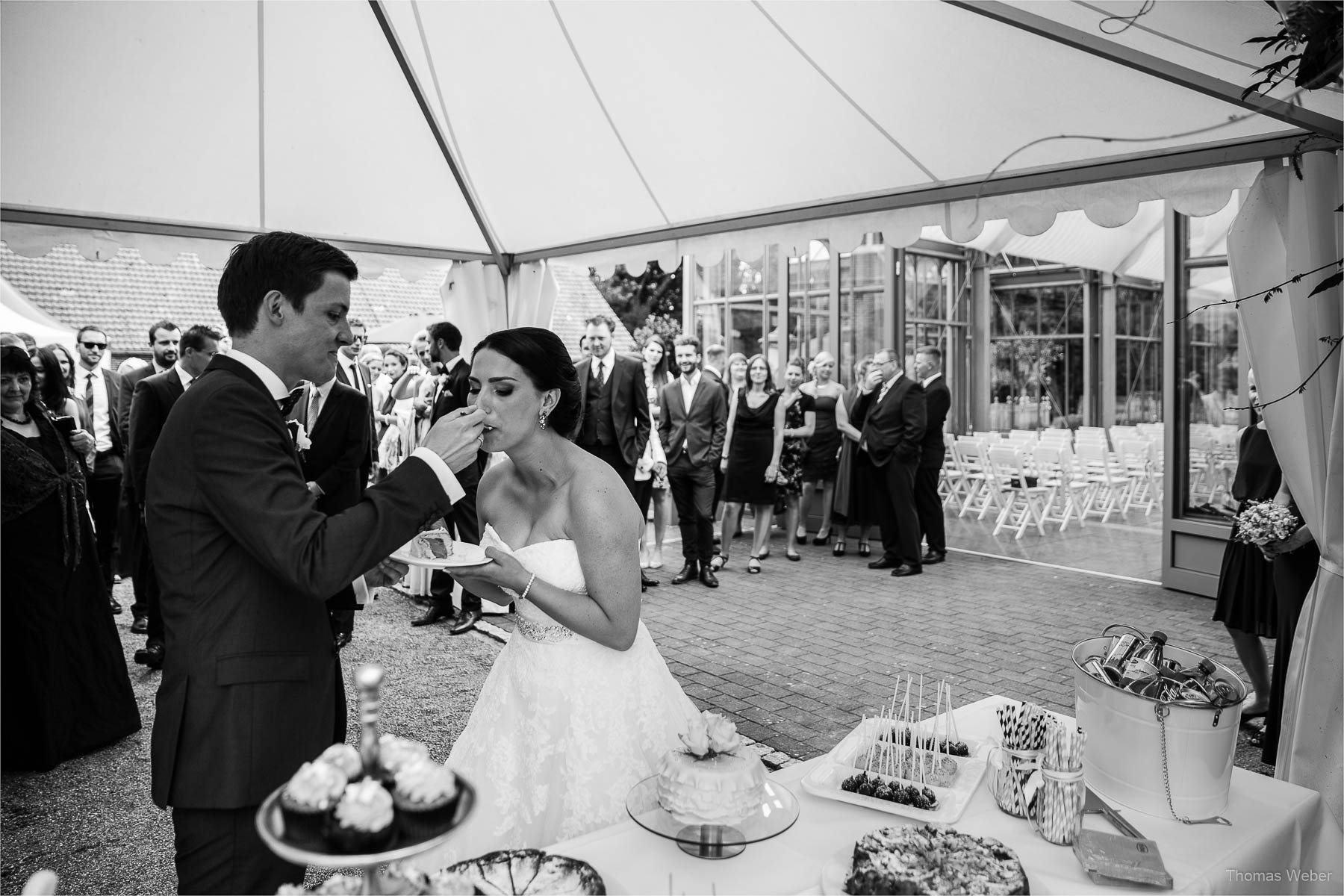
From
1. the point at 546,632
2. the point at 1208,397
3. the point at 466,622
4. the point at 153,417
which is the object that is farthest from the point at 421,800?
the point at 1208,397

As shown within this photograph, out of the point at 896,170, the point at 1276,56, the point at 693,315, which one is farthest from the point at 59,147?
the point at 693,315

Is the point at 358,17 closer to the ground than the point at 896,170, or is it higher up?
higher up

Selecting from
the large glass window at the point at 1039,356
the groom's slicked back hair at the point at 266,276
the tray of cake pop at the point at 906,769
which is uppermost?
the large glass window at the point at 1039,356

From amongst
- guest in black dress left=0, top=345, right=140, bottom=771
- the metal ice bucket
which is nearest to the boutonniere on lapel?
guest in black dress left=0, top=345, right=140, bottom=771

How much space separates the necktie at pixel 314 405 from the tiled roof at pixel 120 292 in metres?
15.2

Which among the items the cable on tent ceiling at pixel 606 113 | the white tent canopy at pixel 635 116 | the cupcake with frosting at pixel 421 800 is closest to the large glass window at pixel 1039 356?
the white tent canopy at pixel 635 116

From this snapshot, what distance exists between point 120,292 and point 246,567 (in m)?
25.3

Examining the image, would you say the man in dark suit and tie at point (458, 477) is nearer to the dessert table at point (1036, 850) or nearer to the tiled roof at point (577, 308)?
the dessert table at point (1036, 850)

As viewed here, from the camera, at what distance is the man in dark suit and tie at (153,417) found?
232 inches

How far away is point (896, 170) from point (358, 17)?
3283 mm

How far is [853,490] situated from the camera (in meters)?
10.1

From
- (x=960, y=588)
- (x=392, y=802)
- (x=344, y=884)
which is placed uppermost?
(x=392, y=802)

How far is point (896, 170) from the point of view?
5.21 m

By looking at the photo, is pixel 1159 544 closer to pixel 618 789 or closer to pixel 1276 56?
pixel 1276 56
